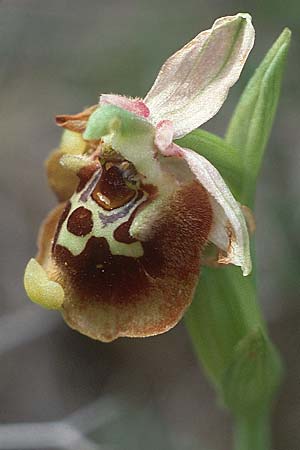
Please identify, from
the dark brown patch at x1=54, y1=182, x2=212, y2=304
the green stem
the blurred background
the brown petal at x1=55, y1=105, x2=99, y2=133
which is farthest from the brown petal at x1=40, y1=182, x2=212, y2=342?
the blurred background

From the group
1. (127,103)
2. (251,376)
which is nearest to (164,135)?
(127,103)

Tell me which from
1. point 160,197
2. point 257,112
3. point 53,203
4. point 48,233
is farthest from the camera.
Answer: point 53,203

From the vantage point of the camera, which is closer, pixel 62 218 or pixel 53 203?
pixel 62 218

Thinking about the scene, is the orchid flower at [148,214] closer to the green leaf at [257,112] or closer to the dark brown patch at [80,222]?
the dark brown patch at [80,222]

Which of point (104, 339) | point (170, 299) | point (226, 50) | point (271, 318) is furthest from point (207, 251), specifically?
point (271, 318)

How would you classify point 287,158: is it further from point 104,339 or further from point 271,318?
point 104,339

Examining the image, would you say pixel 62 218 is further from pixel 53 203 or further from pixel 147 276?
pixel 53 203

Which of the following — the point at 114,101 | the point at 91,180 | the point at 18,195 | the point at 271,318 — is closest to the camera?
the point at 114,101
